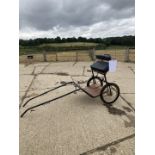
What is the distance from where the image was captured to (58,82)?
633 centimetres

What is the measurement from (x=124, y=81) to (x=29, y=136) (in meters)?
4.16

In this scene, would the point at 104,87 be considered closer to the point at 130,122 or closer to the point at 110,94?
the point at 110,94

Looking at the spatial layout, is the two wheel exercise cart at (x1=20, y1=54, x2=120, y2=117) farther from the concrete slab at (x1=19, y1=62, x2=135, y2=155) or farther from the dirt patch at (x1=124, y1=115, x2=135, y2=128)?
the dirt patch at (x1=124, y1=115, x2=135, y2=128)

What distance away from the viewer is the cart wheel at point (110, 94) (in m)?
4.20

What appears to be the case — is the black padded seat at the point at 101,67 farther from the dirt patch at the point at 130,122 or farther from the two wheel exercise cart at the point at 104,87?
the dirt patch at the point at 130,122

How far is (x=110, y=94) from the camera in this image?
14.6ft

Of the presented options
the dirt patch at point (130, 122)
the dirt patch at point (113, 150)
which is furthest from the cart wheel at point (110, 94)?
the dirt patch at point (113, 150)

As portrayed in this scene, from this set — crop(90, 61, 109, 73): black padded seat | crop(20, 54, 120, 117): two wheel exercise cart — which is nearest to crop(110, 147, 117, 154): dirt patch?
crop(20, 54, 120, 117): two wheel exercise cart

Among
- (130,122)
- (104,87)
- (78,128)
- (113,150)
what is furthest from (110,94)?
(113,150)

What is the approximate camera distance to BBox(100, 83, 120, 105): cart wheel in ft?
13.8
